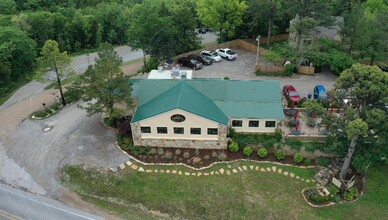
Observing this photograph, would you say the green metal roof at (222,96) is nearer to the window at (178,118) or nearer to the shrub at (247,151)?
the window at (178,118)

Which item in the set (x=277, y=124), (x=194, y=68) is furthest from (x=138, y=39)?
(x=277, y=124)

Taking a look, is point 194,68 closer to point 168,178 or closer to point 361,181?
point 168,178

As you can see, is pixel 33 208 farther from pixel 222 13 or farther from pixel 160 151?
pixel 222 13

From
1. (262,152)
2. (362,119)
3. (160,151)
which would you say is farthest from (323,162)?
(160,151)

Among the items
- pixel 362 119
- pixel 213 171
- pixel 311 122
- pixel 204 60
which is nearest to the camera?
pixel 362 119

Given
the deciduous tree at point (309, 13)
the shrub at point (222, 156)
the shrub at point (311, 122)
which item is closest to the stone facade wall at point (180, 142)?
the shrub at point (222, 156)

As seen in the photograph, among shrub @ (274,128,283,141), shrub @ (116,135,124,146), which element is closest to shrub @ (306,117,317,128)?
shrub @ (274,128,283,141)

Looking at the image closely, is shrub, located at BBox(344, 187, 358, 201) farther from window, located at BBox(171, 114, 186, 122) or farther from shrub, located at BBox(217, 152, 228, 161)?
window, located at BBox(171, 114, 186, 122)
